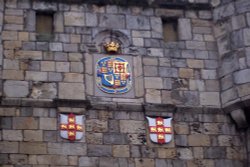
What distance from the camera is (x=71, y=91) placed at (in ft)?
54.5

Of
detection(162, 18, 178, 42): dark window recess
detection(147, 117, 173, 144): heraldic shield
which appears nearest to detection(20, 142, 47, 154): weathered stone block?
detection(147, 117, 173, 144): heraldic shield

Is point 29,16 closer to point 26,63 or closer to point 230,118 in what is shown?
point 26,63

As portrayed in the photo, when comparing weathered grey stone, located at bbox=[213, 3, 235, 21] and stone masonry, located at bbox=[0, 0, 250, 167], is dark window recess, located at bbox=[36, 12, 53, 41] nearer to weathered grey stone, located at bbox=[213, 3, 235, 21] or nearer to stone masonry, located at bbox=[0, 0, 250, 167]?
stone masonry, located at bbox=[0, 0, 250, 167]

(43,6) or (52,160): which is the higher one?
(43,6)

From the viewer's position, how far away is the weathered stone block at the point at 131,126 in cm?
1653

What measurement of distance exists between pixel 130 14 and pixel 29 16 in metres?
2.25

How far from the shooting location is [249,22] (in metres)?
17.6

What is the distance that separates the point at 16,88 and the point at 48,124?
1018 millimetres

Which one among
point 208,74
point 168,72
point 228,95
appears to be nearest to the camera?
point 228,95

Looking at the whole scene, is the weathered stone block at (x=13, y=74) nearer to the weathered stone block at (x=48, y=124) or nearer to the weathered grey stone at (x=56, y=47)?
the weathered grey stone at (x=56, y=47)

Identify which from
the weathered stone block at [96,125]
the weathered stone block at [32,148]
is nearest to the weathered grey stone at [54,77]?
the weathered stone block at [96,125]

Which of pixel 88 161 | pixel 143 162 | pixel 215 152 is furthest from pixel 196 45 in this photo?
pixel 88 161

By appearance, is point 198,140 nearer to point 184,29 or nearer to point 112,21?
point 184,29

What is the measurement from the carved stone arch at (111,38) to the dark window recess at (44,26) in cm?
100
